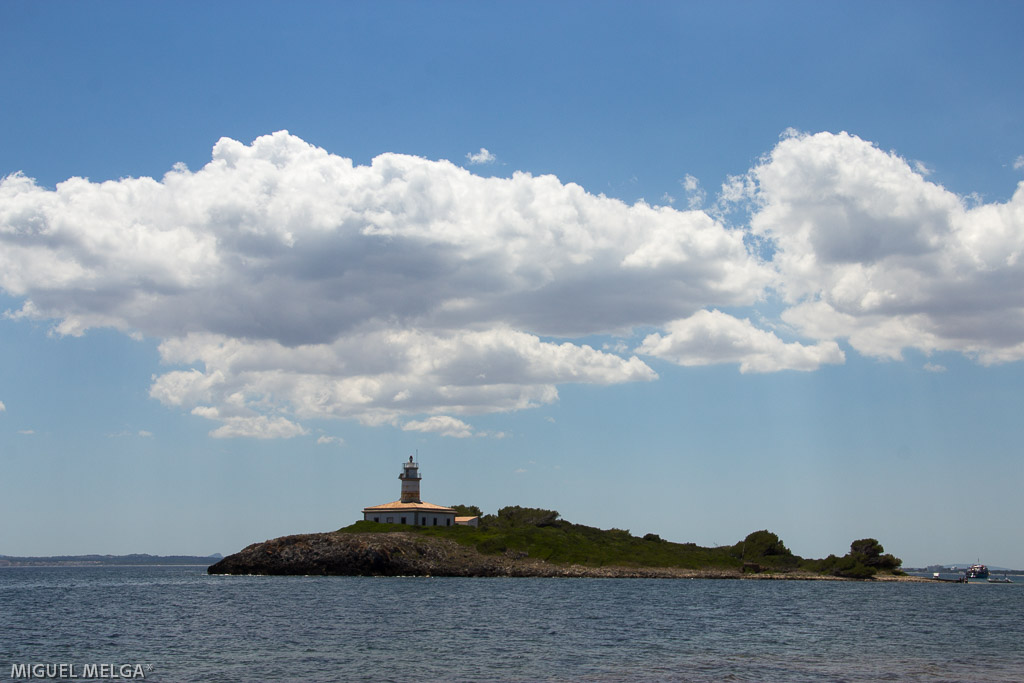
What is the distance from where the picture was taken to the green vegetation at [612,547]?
128 metres

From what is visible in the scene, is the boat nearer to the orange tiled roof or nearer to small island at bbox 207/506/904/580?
small island at bbox 207/506/904/580

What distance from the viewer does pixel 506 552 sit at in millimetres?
123750

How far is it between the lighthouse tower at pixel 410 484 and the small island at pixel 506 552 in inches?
6.6

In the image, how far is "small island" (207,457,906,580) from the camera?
114 meters

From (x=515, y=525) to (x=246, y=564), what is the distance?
160 feet

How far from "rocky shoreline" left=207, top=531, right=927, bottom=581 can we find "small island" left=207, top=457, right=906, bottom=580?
5.3 inches

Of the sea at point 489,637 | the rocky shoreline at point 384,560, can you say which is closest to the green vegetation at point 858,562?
the rocky shoreline at point 384,560

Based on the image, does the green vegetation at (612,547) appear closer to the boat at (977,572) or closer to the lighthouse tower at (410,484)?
the lighthouse tower at (410,484)

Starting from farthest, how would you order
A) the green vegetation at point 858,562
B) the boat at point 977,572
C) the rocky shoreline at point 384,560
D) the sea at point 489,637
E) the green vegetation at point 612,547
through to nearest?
1. the boat at point 977,572
2. the green vegetation at point 858,562
3. the green vegetation at point 612,547
4. the rocky shoreline at point 384,560
5. the sea at point 489,637

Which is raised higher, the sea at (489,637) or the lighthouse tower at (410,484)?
the lighthouse tower at (410,484)

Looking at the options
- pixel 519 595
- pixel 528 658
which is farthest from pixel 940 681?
pixel 519 595

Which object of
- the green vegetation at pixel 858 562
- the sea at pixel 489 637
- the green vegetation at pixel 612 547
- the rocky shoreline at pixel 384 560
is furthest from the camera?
the green vegetation at pixel 858 562

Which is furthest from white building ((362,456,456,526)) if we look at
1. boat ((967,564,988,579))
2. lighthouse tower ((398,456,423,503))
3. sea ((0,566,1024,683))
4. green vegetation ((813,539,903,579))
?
boat ((967,564,988,579))

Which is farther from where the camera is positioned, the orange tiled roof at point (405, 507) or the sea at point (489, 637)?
the orange tiled roof at point (405, 507)
